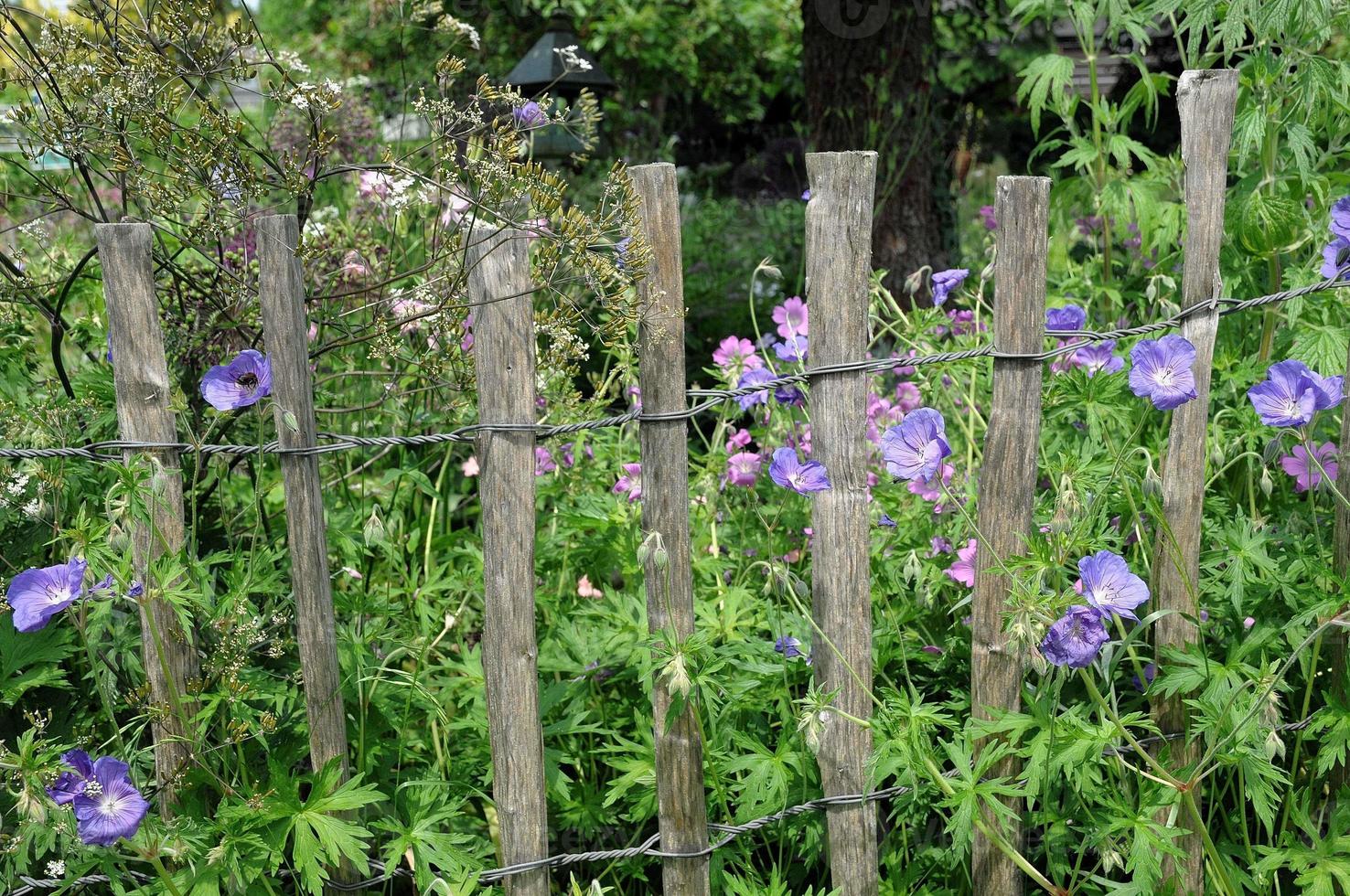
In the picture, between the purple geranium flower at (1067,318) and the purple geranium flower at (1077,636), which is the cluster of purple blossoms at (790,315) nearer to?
the purple geranium flower at (1067,318)

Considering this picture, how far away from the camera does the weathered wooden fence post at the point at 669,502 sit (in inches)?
75.3

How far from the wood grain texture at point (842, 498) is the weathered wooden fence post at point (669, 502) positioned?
0.75ft

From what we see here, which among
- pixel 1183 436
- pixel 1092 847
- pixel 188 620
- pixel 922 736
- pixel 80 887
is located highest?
pixel 1183 436

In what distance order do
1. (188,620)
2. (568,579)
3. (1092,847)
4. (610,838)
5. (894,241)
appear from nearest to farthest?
1. (188,620)
2. (1092,847)
3. (610,838)
4. (568,579)
5. (894,241)

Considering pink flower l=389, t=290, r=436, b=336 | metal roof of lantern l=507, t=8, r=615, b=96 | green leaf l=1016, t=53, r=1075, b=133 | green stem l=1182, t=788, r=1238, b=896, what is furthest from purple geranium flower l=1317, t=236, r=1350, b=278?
metal roof of lantern l=507, t=8, r=615, b=96

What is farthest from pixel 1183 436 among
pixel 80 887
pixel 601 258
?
pixel 80 887

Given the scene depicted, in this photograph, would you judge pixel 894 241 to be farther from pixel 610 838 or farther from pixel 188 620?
pixel 188 620

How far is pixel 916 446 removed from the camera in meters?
2.02

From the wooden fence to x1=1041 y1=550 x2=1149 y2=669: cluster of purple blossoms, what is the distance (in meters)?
0.08

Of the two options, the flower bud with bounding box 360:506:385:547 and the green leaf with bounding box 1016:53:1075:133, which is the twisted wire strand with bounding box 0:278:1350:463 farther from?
the green leaf with bounding box 1016:53:1075:133

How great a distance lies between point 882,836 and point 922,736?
434mm

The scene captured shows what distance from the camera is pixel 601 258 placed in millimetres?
1881


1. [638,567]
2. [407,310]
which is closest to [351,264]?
[407,310]

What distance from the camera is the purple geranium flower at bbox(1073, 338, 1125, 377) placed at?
2406 mm
